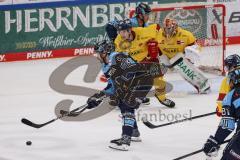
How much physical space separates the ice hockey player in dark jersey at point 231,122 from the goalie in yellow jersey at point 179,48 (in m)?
4.13

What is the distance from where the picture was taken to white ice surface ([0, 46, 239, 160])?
772cm

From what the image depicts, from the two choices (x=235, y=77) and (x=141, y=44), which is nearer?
(x=235, y=77)

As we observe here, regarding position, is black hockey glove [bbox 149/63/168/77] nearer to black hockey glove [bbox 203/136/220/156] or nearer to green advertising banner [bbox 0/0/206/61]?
black hockey glove [bbox 203/136/220/156]

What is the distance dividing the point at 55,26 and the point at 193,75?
4181mm

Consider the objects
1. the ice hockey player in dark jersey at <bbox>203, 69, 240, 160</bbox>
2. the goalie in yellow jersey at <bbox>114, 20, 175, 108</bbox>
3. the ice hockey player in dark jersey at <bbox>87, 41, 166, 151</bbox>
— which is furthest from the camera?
the goalie in yellow jersey at <bbox>114, 20, 175, 108</bbox>

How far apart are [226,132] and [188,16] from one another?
7119 millimetres

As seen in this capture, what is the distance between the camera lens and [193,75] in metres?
10.7

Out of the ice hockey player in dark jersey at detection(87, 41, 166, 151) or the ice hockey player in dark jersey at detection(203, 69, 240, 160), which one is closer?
the ice hockey player in dark jersey at detection(203, 69, 240, 160)

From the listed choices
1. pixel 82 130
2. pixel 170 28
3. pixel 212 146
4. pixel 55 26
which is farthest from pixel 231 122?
pixel 55 26

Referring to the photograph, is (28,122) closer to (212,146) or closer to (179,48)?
(179,48)

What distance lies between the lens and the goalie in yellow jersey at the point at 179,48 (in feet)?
34.0

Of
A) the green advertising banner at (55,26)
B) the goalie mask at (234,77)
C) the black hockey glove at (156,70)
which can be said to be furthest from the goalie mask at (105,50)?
the green advertising banner at (55,26)

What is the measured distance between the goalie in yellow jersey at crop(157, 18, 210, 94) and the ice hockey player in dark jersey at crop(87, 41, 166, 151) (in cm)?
201

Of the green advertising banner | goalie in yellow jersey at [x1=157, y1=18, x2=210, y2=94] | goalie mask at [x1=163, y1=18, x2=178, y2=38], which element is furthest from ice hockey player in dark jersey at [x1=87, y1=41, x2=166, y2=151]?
the green advertising banner
